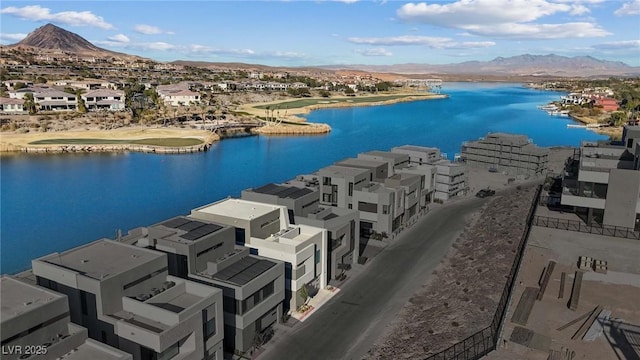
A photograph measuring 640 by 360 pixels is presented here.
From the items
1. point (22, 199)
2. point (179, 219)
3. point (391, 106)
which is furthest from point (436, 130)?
point (179, 219)

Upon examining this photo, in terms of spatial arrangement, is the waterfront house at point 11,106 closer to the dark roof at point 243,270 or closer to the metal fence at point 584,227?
the dark roof at point 243,270

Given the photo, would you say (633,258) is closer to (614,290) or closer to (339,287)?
(614,290)

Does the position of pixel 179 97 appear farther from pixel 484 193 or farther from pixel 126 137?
pixel 484 193

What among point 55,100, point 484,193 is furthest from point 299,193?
point 55,100

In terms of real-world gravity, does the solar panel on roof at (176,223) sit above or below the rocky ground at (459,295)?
above

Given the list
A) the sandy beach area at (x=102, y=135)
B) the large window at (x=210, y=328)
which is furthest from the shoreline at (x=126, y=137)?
the large window at (x=210, y=328)

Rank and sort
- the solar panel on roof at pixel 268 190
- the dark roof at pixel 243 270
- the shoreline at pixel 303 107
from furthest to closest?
the shoreline at pixel 303 107 → the solar panel on roof at pixel 268 190 → the dark roof at pixel 243 270
